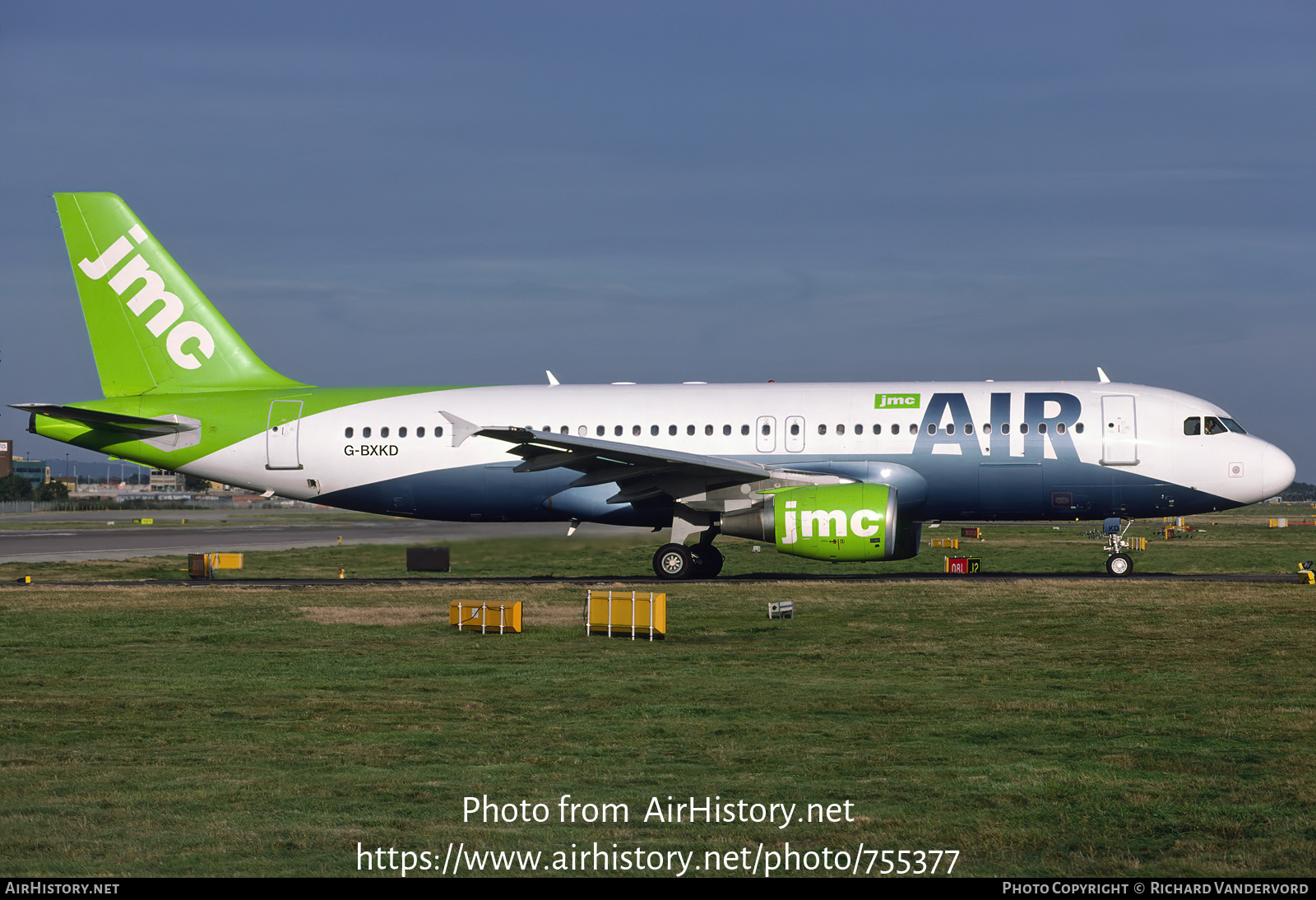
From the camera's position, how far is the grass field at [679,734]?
27.7ft

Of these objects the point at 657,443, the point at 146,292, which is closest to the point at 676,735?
the point at 657,443

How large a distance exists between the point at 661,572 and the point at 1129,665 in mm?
14447

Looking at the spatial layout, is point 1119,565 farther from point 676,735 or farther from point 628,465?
point 676,735

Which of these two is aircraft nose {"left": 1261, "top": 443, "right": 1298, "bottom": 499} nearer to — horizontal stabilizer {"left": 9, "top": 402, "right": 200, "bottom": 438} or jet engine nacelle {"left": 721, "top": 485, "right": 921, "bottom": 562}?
jet engine nacelle {"left": 721, "top": 485, "right": 921, "bottom": 562}

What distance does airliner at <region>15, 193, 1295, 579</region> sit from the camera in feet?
92.8

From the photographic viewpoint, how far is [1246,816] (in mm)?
8945

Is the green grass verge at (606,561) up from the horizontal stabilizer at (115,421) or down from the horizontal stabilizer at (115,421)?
down

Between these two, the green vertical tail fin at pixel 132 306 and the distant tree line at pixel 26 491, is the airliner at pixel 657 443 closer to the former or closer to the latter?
the green vertical tail fin at pixel 132 306

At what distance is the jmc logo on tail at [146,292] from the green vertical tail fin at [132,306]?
20 mm

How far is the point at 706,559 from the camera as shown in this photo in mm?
30297

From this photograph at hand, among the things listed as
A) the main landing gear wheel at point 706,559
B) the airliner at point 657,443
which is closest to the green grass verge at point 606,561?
the main landing gear wheel at point 706,559

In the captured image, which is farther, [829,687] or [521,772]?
[829,687]
